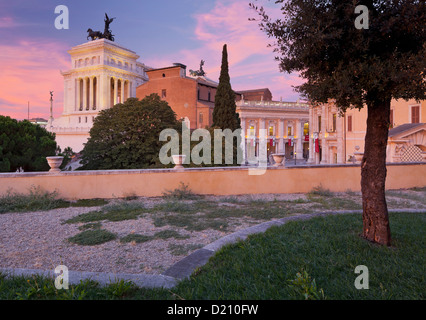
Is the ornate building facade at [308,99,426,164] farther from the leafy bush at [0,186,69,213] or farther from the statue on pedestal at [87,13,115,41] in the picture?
the statue on pedestal at [87,13,115,41]

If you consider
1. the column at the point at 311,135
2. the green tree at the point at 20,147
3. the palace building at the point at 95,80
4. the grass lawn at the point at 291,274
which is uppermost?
the palace building at the point at 95,80

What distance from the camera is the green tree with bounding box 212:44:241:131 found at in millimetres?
31078

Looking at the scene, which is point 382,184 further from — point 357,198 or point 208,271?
point 357,198

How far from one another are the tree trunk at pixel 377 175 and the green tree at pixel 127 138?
452 inches

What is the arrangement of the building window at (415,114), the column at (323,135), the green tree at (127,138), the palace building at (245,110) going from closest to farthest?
the green tree at (127,138)
the building window at (415,114)
the column at (323,135)
the palace building at (245,110)

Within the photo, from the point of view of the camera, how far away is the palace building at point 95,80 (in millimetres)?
69438

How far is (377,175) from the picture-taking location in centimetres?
498

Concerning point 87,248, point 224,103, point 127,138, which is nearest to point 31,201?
point 87,248

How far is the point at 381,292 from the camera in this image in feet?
10.5

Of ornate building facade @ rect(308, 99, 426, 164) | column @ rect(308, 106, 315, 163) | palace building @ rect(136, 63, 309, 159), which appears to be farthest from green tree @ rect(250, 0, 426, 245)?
palace building @ rect(136, 63, 309, 159)

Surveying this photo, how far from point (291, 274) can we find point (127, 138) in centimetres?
1404

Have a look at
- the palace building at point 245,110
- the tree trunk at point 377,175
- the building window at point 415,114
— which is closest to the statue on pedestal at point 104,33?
the palace building at point 245,110

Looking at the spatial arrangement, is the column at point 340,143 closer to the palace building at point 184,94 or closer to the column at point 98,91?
the palace building at point 184,94

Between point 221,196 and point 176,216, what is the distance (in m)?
4.14
